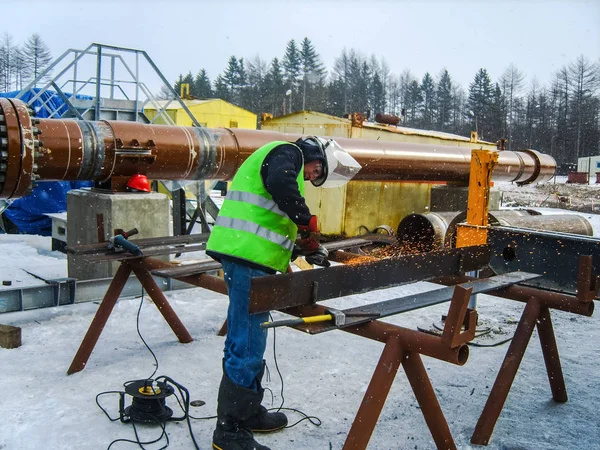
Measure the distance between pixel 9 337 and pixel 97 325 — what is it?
90 centimetres

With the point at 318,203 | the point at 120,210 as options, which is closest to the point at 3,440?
the point at 120,210

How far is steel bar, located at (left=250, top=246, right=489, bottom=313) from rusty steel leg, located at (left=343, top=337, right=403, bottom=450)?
0.44 meters

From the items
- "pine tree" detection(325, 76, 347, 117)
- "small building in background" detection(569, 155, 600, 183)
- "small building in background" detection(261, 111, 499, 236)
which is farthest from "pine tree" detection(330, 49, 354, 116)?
"small building in background" detection(261, 111, 499, 236)

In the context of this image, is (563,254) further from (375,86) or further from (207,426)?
(375,86)

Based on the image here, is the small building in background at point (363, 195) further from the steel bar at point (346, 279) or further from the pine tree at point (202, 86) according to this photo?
the pine tree at point (202, 86)

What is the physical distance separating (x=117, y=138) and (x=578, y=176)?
1198 inches

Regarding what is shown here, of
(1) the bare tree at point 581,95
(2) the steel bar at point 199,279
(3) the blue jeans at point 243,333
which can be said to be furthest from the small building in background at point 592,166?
(3) the blue jeans at point 243,333

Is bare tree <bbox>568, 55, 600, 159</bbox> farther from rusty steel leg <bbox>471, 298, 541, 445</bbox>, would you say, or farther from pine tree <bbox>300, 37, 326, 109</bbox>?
rusty steel leg <bbox>471, 298, 541, 445</bbox>

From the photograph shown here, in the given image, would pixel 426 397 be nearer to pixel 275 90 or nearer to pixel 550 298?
pixel 550 298

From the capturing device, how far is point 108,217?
19.9ft

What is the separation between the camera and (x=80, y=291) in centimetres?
548

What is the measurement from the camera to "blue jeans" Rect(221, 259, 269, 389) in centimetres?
318

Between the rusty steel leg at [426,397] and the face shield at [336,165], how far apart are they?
1192 millimetres

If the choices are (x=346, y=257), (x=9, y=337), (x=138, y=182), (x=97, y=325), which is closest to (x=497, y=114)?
(x=138, y=182)
